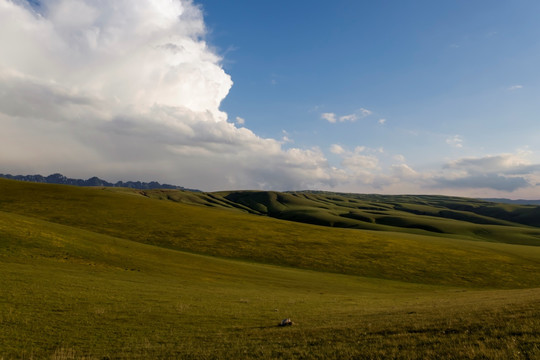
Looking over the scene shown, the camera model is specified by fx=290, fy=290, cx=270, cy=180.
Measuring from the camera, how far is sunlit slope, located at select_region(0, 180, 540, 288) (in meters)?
61.6

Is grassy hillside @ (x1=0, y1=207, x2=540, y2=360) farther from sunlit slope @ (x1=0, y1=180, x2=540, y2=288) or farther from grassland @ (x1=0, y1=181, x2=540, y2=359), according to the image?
sunlit slope @ (x1=0, y1=180, x2=540, y2=288)

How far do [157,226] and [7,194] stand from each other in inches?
2305

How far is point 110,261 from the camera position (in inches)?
1673

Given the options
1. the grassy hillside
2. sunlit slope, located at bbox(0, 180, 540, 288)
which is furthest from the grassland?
sunlit slope, located at bbox(0, 180, 540, 288)

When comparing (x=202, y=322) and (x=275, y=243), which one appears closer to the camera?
(x=202, y=322)

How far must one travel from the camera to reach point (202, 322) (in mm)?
19812

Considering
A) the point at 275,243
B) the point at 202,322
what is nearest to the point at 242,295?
the point at 202,322

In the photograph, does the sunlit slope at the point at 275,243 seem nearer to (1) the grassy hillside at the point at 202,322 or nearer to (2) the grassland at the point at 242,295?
(2) the grassland at the point at 242,295

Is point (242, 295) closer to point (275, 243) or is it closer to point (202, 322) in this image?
point (202, 322)

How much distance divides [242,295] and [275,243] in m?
44.5

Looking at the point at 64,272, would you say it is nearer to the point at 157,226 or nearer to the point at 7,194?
the point at 157,226

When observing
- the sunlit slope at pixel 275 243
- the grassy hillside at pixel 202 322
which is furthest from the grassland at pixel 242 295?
the sunlit slope at pixel 275 243

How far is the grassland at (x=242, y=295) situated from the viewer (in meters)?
13.8

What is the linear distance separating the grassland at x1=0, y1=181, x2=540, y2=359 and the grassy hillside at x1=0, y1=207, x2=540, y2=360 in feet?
0.32
